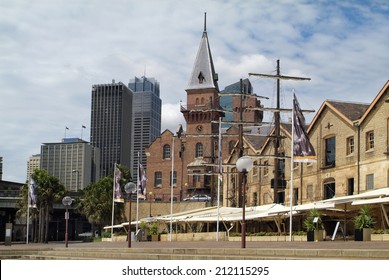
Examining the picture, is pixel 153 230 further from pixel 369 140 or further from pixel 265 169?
pixel 369 140

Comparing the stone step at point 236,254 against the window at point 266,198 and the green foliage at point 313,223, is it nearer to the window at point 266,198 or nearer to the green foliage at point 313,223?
the green foliage at point 313,223

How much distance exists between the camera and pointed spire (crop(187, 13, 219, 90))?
96625 millimetres

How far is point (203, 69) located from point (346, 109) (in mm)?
51506

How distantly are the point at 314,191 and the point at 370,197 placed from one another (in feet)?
51.8

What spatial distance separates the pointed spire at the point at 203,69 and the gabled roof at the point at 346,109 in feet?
158

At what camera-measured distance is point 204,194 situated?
9062 centimetres

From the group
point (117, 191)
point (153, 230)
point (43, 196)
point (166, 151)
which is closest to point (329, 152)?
point (153, 230)

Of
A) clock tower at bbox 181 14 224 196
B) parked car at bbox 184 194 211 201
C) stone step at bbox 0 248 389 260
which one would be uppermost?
clock tower at bbox 181 14 224 196

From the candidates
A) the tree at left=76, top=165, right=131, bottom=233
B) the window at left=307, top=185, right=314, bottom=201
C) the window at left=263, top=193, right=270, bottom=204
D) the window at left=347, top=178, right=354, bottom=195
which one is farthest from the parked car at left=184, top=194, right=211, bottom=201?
the window at left=347, top=178, right=354, bottom=195

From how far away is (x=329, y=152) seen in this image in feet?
158

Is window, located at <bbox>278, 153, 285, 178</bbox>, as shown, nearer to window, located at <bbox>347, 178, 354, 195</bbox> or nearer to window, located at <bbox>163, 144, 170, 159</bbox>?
window, located at <bbox>347, 178, 354, 195</bbox>

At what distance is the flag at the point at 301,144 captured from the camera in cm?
Result: 3173
